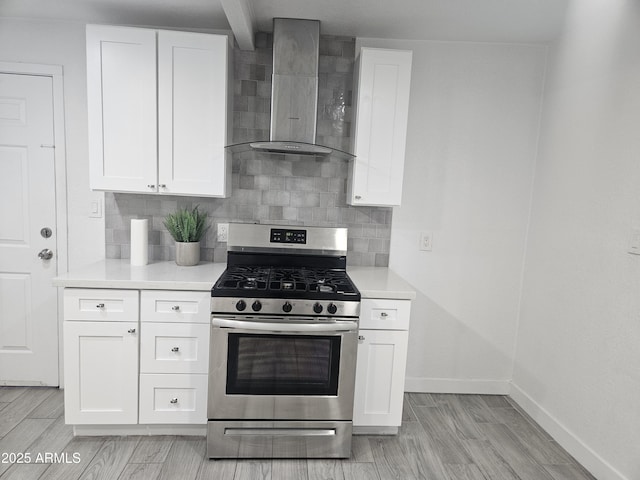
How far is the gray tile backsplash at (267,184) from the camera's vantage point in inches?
109

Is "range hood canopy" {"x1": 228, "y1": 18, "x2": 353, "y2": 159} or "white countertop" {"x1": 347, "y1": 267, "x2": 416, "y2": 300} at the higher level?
"range hood canopy" {"x1": 228, "y1": 18, "x2": 353, "y2": 159}

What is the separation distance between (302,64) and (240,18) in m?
0.45

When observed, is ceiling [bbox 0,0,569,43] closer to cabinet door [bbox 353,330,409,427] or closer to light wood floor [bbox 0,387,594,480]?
cabinet door [bbox 353,330,409,427]

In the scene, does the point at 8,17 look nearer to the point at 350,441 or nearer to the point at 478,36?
the point at 478,36

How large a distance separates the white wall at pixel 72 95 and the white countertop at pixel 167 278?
28 centimetres

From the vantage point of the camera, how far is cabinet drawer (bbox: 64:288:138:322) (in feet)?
7.20

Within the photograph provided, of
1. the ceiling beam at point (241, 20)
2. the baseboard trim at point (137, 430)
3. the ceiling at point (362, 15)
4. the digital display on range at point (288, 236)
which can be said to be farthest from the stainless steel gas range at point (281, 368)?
the ceiling at point (362, 15)

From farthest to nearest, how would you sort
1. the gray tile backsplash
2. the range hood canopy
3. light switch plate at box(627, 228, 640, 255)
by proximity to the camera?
1. the gray tile backsplash
2. the range hood canopy
3. light switch plate at box(627, 228, 640, 255)

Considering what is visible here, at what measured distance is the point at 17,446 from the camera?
221 cm

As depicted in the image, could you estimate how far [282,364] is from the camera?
2.16 metres

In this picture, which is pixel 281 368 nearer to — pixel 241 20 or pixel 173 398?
pixel 173 398

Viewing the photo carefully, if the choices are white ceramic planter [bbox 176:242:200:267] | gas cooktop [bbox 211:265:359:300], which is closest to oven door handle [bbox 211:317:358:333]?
gas cooktop [bbox 211:265:359:300]

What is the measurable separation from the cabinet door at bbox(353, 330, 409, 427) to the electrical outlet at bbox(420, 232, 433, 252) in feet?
2.70

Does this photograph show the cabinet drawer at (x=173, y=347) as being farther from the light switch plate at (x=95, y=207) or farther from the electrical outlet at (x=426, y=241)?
the electrical outlet at (x=426, y=241)
